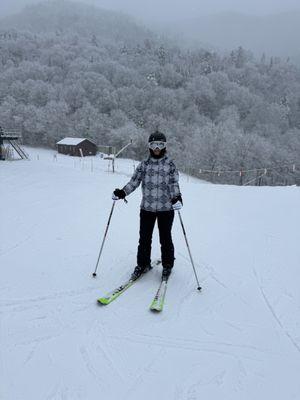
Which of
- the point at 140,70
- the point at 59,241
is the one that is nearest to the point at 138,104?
the point at 140,70

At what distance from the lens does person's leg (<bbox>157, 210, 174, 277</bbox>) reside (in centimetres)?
477

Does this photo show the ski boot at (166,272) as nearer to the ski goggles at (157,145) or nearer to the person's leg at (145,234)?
the person's leg at (145,234)

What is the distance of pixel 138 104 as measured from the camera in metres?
79.6

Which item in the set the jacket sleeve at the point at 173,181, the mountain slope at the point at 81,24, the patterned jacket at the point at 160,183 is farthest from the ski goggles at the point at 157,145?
the mountain slope at the point at 81,24

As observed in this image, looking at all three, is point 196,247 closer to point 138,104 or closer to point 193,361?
point 193,361

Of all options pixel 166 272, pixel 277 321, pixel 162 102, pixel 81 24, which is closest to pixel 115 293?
pixel 166 272

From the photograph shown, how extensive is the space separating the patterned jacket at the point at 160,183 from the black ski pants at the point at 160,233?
0.11 meters

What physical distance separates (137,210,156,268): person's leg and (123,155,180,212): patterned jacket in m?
0.13

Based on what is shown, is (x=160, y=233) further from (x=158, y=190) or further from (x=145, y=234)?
(x=158, y=190)

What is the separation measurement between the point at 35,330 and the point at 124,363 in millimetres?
1068

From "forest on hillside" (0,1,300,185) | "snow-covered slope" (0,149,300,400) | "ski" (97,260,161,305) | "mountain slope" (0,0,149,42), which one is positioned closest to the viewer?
"snow-covered slope" (0,149,300,400)

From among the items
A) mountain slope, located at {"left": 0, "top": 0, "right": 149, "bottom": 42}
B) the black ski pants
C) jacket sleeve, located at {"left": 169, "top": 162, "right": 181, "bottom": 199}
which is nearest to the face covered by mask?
jacket sleeve, located at {"left": 169, "top": 162, "right": 181, "bottom": 199}

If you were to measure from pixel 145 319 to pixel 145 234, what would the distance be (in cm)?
134

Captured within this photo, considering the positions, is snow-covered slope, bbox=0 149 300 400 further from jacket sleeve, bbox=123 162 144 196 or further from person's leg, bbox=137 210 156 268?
jacket sleeve, bbox=123 162 144 196
